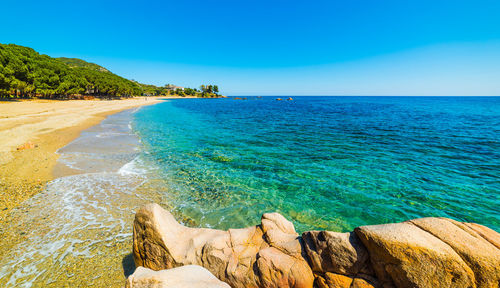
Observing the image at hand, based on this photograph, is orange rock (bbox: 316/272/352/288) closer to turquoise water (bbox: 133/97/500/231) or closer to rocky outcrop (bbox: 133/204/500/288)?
rocky outcrop (bbox: 133/204/500/288)

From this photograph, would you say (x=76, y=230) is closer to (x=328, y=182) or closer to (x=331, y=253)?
(x=331, y=253)

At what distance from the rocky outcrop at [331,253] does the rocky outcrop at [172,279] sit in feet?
2.72

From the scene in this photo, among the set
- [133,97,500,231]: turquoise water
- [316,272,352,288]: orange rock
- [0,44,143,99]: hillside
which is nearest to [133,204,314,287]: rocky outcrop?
[316,272,352,288]: orange rock

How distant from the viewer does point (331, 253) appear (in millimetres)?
4191

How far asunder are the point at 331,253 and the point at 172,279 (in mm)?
3396

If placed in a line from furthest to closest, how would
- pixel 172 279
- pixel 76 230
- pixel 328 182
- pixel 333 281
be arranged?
pixel 328 182 < pixel 76 230 < pixel 333 281 < pixel 172 279

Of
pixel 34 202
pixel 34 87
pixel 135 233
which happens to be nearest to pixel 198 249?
pixel 135 233

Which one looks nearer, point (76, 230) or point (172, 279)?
point (172, 279)

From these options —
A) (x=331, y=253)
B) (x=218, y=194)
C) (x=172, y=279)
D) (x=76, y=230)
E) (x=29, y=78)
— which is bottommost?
(x=218, y=194)

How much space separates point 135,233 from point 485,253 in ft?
25.5

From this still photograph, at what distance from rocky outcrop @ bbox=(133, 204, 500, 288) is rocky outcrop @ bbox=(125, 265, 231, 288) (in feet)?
2.72

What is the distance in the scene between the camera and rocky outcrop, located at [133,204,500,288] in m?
3.38

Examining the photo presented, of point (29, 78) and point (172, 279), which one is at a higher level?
point (29, 78)

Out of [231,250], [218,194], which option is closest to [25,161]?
[218,194]
